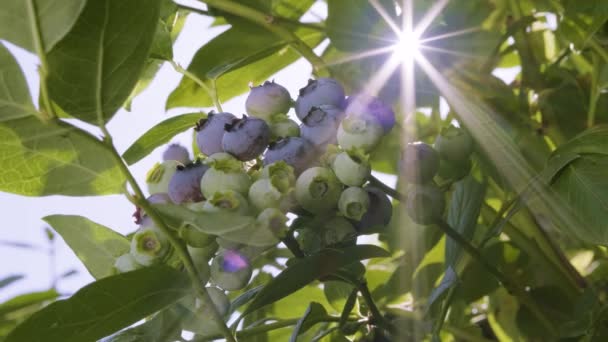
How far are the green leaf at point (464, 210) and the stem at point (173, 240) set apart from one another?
41 centimetres

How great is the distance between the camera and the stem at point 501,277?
1.02 m

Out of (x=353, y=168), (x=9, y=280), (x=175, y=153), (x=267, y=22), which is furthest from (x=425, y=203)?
(x=9, y=280)

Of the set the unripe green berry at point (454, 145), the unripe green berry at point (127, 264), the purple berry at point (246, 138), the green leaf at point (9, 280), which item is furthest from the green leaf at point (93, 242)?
the green leaf at point (9, 280)

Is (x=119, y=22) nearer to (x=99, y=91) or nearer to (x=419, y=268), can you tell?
(x=99, y=91)

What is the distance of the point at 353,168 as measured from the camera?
2.81ft

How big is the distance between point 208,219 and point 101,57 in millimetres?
212

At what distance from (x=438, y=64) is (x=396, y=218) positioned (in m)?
0.29

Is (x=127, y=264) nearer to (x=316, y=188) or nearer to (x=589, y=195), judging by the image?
(x=316, y=188)

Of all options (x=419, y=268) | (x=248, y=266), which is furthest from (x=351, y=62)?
(x=248, y=266)

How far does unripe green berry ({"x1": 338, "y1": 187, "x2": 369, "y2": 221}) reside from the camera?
0.86 m

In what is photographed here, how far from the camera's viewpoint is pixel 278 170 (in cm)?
86

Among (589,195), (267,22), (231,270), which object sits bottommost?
(589,195)

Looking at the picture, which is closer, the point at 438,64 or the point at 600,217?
the point at 600,217

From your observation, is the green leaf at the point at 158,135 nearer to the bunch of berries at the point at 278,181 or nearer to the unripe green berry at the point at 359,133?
the bunch of berries at the point at 278,181
